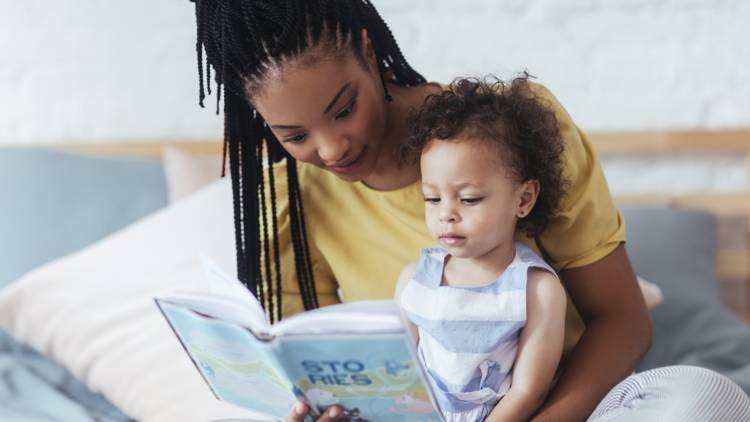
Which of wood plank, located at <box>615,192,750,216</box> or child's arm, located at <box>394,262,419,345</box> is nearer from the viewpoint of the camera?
child's arm, located at <box>394,262,419,345</box>

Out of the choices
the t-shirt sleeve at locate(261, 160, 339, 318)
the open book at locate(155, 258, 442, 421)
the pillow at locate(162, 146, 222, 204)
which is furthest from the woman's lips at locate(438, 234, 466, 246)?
the pillow at locate(162, 146, 222, 204)

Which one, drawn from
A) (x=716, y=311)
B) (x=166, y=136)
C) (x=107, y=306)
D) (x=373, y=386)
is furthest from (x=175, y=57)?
(x=373, y=386)

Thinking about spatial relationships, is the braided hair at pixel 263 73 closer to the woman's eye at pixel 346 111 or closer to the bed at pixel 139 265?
the woman's eye at pixel 346 111

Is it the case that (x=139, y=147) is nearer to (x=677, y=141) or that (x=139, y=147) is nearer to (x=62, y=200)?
(x=62, y=200)

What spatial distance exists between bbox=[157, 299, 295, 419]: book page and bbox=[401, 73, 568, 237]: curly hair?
1.03ft

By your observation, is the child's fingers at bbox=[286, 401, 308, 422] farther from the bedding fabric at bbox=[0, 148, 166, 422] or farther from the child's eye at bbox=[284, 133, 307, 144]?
the bedding fabric at bbox=[0, 148, 166, 422]

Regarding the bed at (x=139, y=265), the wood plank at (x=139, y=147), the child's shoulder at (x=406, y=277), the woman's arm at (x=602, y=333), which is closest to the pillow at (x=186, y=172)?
the bed at (x=139, y=265)

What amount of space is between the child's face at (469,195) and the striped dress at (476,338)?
48mm

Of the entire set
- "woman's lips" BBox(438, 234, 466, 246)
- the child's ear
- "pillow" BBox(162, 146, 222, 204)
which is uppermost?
the child's ear

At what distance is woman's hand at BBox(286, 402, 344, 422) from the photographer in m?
1.00

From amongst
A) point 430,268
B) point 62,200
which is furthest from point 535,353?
point 62,200

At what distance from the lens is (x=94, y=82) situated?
219 centimetres

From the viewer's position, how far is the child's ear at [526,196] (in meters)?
1.11

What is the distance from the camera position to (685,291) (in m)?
1.85
